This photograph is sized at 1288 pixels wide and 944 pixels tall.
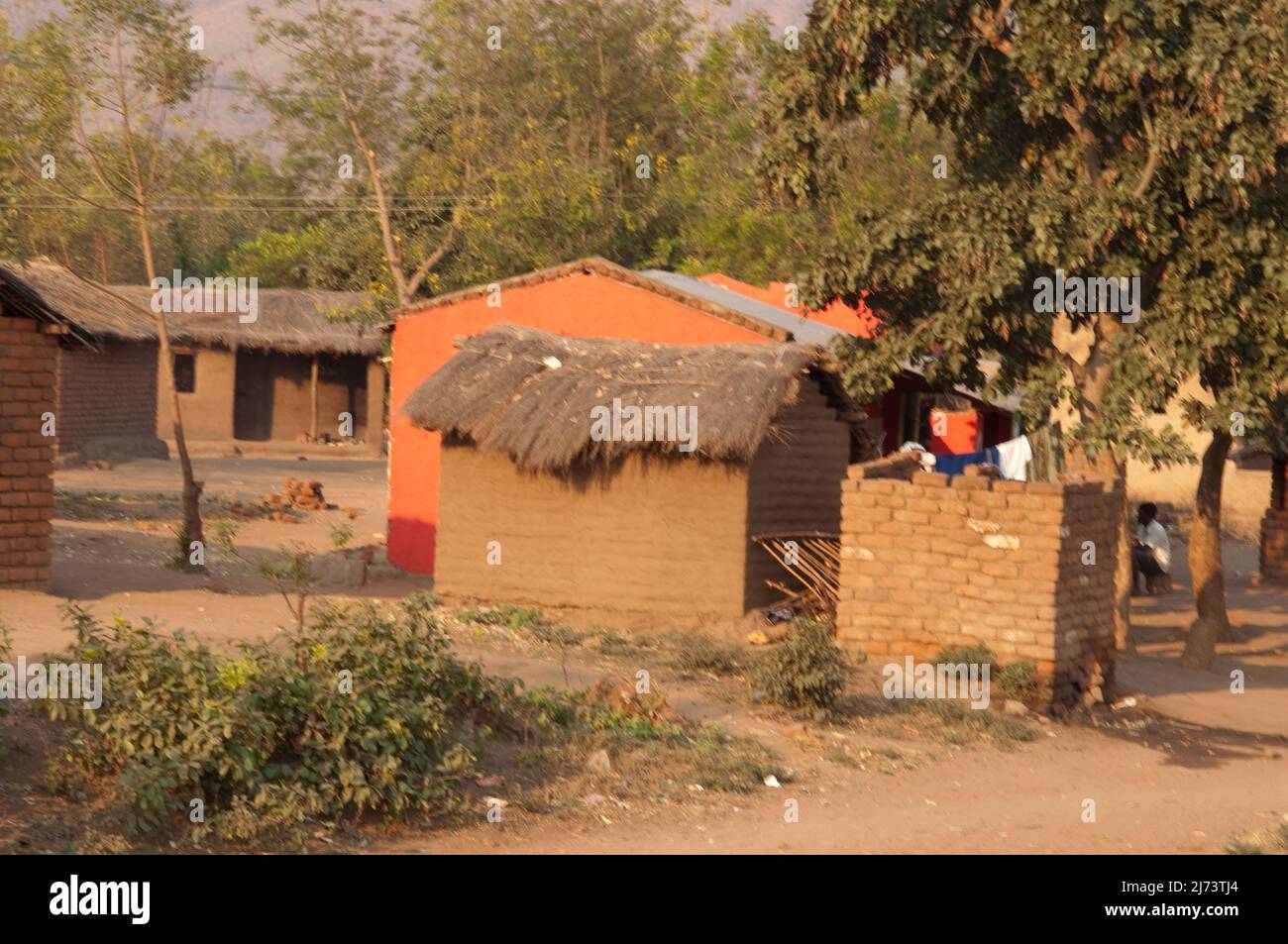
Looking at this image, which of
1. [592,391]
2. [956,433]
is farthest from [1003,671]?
[956,433]

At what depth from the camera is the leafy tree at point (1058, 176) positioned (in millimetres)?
13219

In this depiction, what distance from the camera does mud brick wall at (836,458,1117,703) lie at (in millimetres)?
11812

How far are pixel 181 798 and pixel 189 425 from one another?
28894mm

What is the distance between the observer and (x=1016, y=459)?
64.5 feet

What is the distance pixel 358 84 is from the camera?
27469mm

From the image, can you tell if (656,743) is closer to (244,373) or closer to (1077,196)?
(1077,196)

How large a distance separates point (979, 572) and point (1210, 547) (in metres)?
5.25

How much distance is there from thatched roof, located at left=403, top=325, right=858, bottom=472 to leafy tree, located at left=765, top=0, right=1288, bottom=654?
41.8 inches

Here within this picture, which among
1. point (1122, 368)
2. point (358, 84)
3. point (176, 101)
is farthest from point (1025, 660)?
point (358, 84)

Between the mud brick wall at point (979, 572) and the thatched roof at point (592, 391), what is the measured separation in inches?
56.2

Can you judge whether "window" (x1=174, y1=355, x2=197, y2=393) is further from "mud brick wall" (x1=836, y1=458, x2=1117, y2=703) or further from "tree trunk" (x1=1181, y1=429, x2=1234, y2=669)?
"mud brick wall" (x1=836, y1=458, x2=1117, y2=703)

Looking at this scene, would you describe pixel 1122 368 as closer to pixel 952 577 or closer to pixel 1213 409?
pixel 1213 409

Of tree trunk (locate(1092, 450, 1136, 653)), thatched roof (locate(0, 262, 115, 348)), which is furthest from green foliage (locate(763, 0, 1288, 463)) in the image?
thatched roof (locate(0, 262, 115, 348))

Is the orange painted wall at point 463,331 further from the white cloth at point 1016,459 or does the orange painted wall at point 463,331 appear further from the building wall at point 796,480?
the white cloth at point 1016,459
